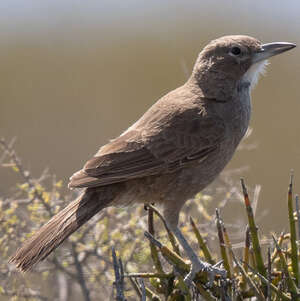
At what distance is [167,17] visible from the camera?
19.9m

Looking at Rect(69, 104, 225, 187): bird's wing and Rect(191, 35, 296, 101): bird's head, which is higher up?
Rect(191, 35, 296, 101): bird's head

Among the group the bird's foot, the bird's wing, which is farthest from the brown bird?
the bird's foot

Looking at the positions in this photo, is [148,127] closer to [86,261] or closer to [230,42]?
[230,42]

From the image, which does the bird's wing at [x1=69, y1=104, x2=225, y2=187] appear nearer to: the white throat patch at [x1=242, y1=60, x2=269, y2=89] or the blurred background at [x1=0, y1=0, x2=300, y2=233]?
the white throat patch at [x1=242, y1=60, x2=269, y2=89]

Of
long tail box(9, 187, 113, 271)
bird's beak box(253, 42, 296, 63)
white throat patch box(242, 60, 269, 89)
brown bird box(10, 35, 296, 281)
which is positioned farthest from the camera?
white throat patch box(242, 60, 269, 89)

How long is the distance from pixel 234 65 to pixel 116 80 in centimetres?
1021

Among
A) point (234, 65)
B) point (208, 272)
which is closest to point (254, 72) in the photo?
point (234, 65)

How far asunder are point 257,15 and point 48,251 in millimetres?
14111

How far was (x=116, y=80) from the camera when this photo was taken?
14945mm

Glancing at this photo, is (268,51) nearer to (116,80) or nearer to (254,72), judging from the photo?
(254,72)

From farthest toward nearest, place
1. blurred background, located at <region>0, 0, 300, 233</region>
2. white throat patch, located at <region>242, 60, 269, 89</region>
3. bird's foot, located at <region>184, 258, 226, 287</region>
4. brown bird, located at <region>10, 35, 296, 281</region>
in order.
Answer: blurred background, located at <region>0, 0, 300, 233</region>
white throat patch, located at <region>242, 60, 269, 89</region>
brown bird, located at <region>10, 35, 296, 281</region>
bird's foot, located at <region>184, 258, 226, 287</region>

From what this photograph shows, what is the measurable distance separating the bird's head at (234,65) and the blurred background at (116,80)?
10.7ft

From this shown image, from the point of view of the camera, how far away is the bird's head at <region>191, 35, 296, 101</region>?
15.8ft

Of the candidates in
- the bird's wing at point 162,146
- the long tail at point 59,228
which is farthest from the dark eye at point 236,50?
the long tail at point 59,228
